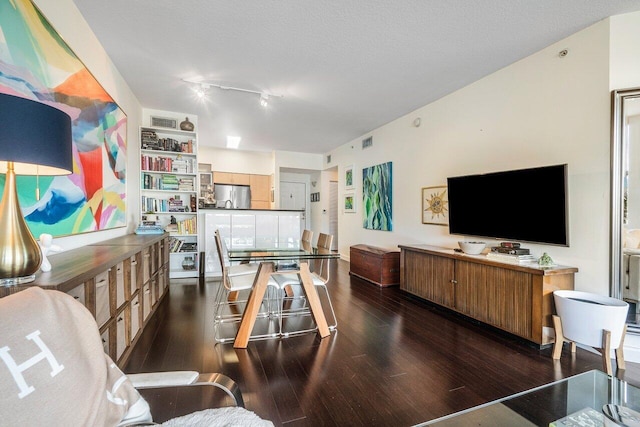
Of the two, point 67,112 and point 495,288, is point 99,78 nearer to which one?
point 67,112

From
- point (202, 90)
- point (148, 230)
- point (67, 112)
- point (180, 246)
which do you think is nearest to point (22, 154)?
point (67, 112)

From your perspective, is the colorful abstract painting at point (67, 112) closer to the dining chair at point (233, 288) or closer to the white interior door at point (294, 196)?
the dining chair at point (233, 288)

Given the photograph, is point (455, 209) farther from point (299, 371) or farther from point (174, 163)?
point (174, 163)

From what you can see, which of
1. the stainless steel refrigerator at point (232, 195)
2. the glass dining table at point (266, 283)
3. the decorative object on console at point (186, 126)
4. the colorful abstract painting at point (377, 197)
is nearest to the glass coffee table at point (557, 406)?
the glass dining table at point (266, 283)

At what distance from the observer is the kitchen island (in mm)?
4715

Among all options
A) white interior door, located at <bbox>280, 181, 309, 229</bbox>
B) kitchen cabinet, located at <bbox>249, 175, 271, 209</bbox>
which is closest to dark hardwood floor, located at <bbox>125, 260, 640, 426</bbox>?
kitchen cabinet, located at <bbox>249, 175, 271, 209</bbox>

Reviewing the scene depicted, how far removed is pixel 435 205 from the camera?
388cm

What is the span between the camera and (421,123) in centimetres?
416

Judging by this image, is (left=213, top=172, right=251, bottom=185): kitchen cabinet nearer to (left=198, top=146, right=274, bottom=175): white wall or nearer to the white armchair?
(left=198, top=146, right=274, bottom=175): white wall

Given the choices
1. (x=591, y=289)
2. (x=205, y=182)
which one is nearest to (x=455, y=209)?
(x=591, y=289)

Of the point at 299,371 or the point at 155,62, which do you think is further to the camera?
the point at 155,62

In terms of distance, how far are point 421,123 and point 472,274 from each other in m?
2.39

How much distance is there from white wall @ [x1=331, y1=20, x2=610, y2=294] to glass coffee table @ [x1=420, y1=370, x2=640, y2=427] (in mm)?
1323

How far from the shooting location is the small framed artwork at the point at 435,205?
3.72m
